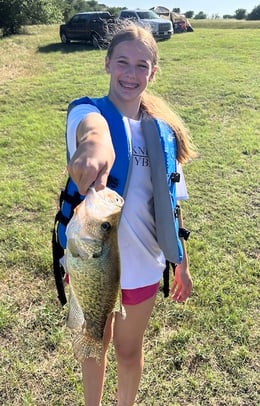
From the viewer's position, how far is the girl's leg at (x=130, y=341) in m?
2.17

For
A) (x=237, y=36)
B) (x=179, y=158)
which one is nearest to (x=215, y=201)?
(x=179, y=158)

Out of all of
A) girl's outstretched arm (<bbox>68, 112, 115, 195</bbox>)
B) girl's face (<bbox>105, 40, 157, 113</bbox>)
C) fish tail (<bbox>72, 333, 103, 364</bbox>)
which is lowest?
fish tail (<bbox>72, 333, 103, 364</bbox>)

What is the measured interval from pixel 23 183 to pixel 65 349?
2.89m

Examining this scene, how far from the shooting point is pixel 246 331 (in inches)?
133

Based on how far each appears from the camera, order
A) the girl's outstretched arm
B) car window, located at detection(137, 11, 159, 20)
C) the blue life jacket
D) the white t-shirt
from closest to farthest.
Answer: the girl's outstretched arm → the blue life jacket → the white t-shirt → car window, located at detection(137, 11, 159, 20)

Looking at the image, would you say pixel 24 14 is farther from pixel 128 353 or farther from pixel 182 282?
pixel 128 353

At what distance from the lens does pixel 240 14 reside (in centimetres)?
4375

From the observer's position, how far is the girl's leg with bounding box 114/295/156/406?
7.11 feet

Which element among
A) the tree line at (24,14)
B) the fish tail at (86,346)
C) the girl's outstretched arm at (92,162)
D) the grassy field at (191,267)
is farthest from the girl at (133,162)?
the tree line at (24,14)

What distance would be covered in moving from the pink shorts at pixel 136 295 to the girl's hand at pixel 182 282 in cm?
39

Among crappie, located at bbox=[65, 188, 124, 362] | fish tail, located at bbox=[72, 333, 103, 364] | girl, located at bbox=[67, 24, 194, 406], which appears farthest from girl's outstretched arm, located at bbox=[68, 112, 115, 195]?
fish tail, located at bbox=[72, 333, 103, 364]

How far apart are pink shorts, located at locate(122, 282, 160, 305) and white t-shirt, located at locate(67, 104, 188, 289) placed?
0.08 feet

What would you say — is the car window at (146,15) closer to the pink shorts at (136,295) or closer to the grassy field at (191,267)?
the grassy field at (191,267)

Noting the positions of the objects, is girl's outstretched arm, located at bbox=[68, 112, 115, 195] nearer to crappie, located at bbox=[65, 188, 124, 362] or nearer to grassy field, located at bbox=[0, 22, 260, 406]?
crappie, located at bbox=[65, 188, 124, 362]
